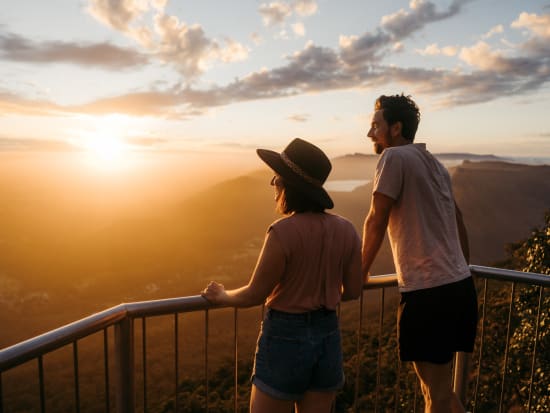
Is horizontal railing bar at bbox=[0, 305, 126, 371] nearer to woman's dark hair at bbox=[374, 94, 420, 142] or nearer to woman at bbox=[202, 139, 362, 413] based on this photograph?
woman at bbox=[202, 139, 362, 413]

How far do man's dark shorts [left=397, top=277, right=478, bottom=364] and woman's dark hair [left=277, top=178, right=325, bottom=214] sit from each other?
2.64 ft

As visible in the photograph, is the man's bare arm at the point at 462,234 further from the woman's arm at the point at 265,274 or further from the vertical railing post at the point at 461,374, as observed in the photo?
the woman's arm at the point at 265,274

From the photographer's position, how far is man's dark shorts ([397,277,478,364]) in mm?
2133

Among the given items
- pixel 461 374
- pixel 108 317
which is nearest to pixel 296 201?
pixel 108 317

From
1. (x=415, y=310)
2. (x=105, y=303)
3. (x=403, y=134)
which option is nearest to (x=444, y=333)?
(x=415, y=310)

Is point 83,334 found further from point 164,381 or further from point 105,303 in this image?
point 105,303

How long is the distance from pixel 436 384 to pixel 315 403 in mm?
809

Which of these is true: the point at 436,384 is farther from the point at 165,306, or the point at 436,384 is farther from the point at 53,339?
the point at 53,339

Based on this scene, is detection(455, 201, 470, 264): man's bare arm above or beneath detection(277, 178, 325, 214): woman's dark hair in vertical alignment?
beneath

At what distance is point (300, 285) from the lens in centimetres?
171

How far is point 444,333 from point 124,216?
92.2m

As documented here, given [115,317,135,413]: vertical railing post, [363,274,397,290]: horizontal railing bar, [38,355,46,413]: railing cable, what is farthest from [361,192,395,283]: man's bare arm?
[38,355,46,413]: railing cable

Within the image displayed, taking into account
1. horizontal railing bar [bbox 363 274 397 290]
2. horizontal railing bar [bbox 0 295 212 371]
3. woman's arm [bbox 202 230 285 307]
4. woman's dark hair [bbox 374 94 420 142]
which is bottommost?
horizontal railing bar [bbox 363 274 397 290]

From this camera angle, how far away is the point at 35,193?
114 metres
